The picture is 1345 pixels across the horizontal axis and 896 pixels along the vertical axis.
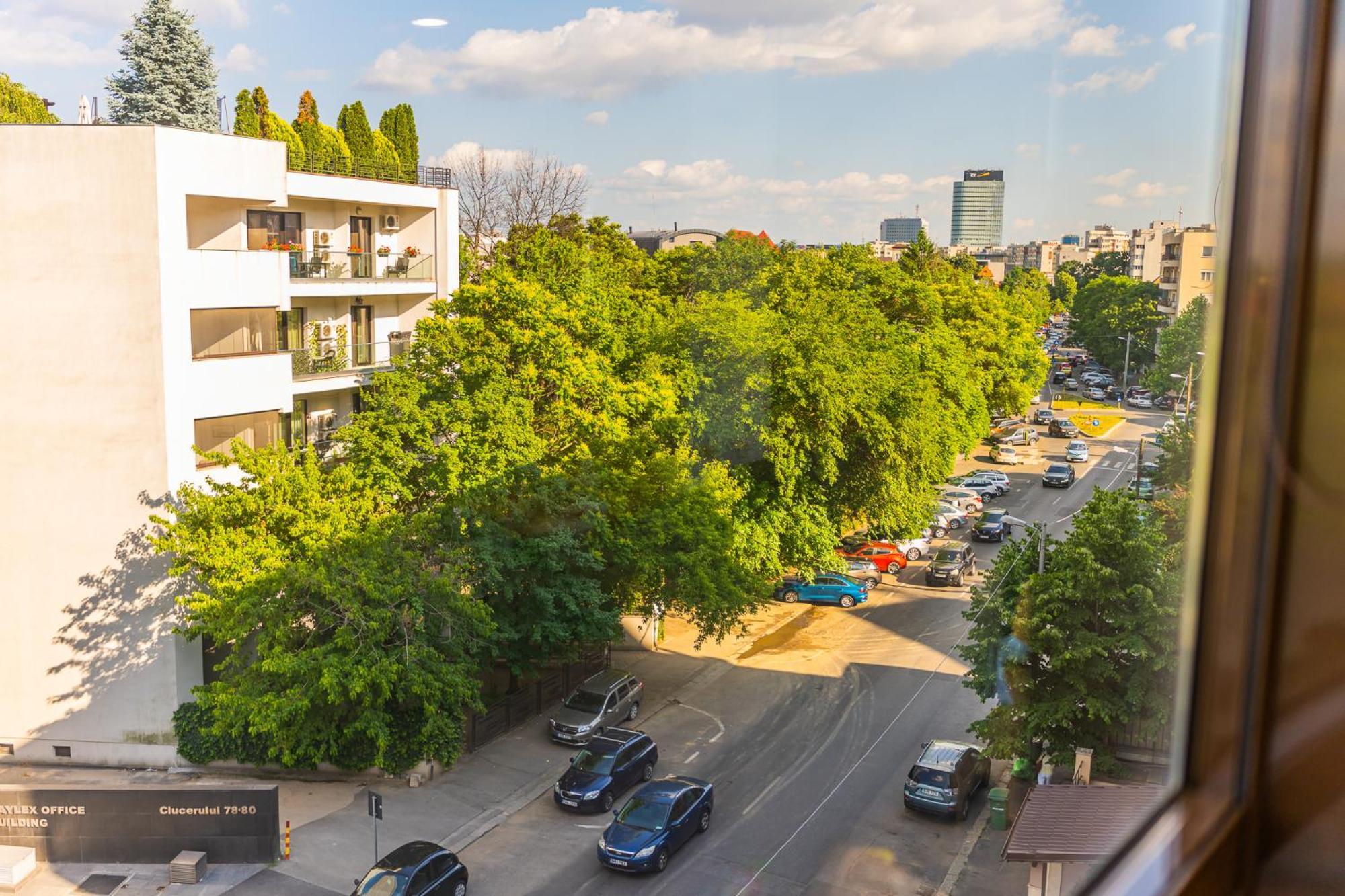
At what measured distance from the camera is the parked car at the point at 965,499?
1680cm

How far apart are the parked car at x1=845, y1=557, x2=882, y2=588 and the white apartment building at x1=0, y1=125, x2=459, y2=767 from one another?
7228mm

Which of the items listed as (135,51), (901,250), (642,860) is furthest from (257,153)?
(901,250)

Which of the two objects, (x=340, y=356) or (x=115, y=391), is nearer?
(x=115, y=391)

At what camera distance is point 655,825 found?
6957 millimetres

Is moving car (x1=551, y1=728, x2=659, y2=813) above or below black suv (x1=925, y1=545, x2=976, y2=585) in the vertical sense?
below

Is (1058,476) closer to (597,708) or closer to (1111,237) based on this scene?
(597,708)

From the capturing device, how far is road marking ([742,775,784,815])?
25.3ft

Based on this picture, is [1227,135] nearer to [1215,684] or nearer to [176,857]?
[1215,684]

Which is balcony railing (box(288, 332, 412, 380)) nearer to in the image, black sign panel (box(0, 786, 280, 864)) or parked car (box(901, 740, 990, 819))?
black sign panel (box(0, 786, 280, 864))

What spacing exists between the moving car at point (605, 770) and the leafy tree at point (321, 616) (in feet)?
3.05

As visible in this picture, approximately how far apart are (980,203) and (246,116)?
712cm

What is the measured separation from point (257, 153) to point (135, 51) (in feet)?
5.16

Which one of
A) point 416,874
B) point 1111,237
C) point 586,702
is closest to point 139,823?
point 416,874

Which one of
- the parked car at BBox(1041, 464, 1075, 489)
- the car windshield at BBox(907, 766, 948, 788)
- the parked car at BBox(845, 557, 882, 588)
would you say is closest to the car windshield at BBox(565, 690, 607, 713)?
the car windshield at BBox(907, 766, 948, 788)
